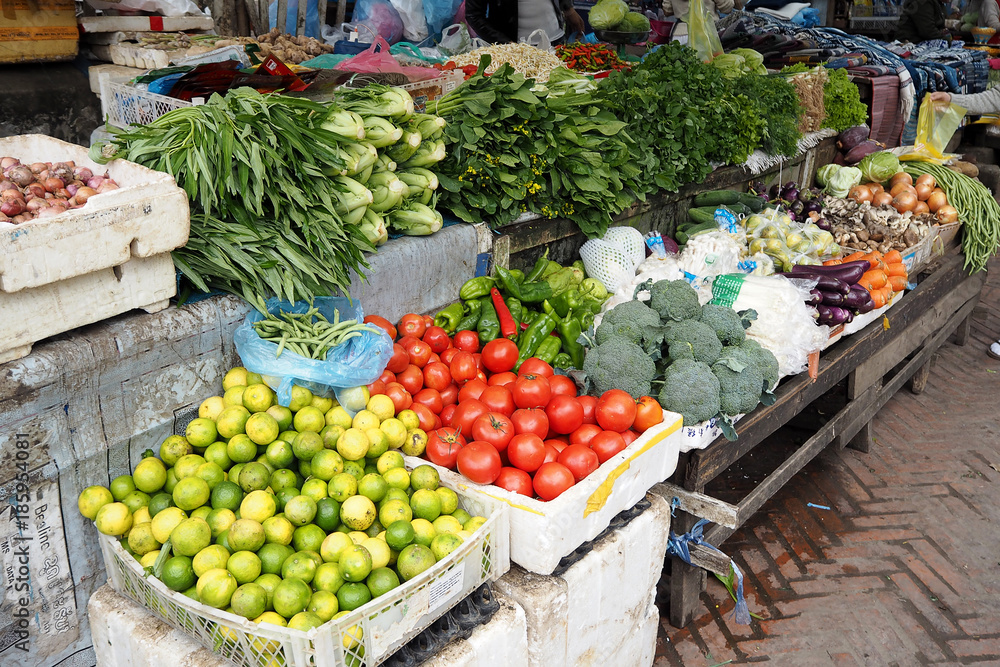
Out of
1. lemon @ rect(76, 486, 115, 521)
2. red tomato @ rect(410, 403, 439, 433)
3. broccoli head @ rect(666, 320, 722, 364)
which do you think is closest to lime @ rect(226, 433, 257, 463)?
lemon @ rect(76, 486, 115, 521)

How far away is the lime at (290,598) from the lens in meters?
1.83

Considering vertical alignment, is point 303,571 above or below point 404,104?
below

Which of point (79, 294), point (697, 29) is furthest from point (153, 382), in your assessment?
point (697, 29)

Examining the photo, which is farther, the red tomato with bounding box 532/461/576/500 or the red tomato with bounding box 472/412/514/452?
the red tomato with bounding box 472/412/514/452

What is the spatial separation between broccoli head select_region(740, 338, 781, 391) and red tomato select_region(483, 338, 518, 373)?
1.07 metres

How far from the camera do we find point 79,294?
2.16 metres

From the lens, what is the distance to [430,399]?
2.83 meters

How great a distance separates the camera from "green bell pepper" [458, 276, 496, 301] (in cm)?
350

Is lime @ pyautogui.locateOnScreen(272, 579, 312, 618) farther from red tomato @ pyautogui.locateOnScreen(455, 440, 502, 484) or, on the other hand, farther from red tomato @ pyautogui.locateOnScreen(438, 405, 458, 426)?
red tomato @ pyautogui.locateOnScreen(438, 405, 458, 426)

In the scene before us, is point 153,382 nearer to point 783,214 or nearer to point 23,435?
point 23,435

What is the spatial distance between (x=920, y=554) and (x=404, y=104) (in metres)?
3.45

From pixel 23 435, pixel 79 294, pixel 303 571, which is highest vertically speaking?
pixel 79 294

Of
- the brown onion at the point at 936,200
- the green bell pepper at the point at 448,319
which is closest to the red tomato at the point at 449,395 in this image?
the green bell pepper at the point at 448,319

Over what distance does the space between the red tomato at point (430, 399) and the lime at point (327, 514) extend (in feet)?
2.40
